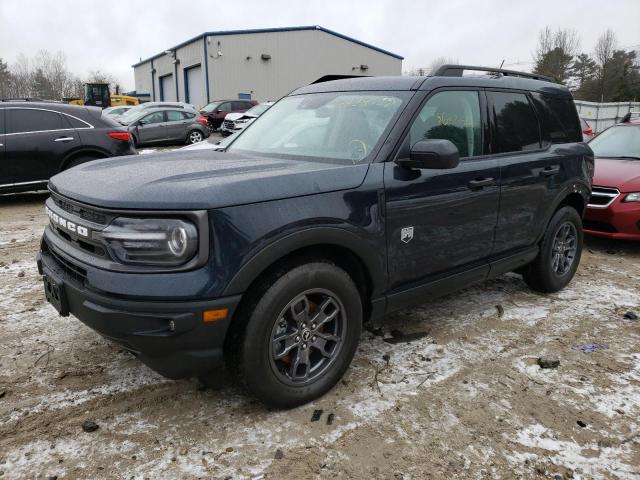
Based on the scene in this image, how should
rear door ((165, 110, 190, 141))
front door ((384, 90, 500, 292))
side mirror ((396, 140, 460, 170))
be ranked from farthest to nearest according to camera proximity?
rear door ((165, 110, 190, 141)) → front door ((384, 90, 500, 292)) → side mirror ((396, 140, 460, 170))

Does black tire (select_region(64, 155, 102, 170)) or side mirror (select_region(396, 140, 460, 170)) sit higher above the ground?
side mirror (select_region(396, 140, 460, 170))

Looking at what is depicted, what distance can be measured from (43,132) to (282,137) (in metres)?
6.12

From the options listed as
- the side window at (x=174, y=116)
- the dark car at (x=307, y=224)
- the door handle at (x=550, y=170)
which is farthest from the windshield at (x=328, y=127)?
the side window at (x=174, y=116)

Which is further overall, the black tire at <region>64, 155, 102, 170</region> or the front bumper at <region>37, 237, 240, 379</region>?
the black tire at <region>64, 155, 102, 170</region>

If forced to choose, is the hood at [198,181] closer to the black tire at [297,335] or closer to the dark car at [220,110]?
the black tire at [297,335]

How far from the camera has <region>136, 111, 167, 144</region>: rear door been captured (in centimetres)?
1723

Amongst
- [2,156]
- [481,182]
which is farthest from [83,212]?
[2,156]

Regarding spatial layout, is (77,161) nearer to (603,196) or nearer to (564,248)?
(564,248)

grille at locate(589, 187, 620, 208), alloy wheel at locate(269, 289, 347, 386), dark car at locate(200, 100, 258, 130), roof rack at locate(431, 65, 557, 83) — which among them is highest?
dark car at locate(200, 100, 258, 130)

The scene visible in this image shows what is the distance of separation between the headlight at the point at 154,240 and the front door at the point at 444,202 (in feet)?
3.95

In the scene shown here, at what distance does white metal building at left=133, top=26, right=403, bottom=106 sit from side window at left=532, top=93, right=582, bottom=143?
3079cm

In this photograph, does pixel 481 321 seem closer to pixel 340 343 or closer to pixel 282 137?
pixel 340 343

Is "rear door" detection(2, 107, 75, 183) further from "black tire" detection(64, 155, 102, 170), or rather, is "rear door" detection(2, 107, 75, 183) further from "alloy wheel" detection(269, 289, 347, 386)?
"alloy wheel" detection(269, 289, 347, 386)

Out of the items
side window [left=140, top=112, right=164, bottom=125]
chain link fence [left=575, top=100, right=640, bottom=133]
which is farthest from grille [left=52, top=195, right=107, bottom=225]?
chain link fence [left=575, top=100, right=640, bottom=133]
